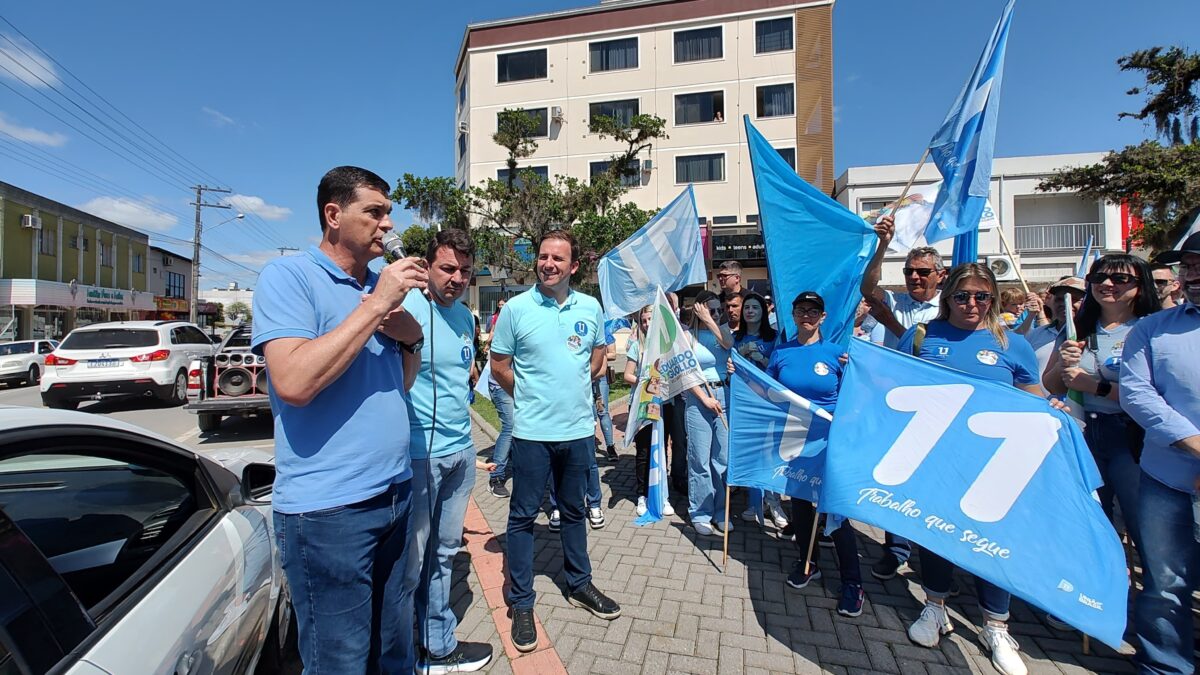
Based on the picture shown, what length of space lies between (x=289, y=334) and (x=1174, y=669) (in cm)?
385

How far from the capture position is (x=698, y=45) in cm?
2512

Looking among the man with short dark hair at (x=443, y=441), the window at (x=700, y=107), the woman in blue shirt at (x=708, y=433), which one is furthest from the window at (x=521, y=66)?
the man with short dark hair at (x=443, y=441)

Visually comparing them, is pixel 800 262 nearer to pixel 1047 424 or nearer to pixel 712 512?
pixel 1047 424

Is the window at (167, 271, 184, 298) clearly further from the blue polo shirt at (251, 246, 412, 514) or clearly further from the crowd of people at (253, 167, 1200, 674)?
the blue polo shirt at (251, 246, 412, 514)

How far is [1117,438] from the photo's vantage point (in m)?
2.89

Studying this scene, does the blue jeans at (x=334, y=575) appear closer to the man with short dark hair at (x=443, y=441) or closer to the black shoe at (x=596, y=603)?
the man with short dark hair at (x=443, y=441)

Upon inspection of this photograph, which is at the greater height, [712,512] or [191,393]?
[191,393]

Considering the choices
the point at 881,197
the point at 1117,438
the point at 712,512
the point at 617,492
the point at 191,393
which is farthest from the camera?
the point at 881,197

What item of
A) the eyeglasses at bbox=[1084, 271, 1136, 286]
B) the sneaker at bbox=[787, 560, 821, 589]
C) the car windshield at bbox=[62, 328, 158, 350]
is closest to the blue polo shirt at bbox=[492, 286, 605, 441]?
the sneaker at bbox=[787, 560, 821, 589]

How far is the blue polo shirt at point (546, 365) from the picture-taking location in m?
2.89

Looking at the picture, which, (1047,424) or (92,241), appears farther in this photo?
(92,241)

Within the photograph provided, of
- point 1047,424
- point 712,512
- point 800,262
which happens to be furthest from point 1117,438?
point 712,512

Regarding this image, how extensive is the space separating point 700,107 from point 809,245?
78.1 feet

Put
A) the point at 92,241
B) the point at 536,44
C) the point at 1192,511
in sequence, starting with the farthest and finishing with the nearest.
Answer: the point at 92,241
the point at 536,44
the point at 1192,511
